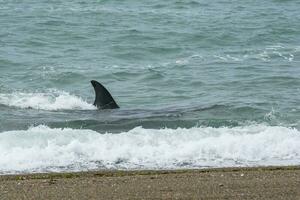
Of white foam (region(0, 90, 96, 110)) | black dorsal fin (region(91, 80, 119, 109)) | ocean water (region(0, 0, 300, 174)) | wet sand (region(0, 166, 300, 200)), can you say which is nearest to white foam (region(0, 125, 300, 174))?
ocean water (region(0, 0, 300, 174))

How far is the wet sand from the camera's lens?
29.0 feet

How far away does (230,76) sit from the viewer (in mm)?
20516

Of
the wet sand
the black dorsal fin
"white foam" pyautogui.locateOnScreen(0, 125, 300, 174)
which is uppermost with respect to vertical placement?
the wet sand

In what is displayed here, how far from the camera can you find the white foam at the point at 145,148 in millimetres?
11344

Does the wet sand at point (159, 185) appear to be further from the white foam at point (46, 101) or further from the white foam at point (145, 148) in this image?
the white foam at point (46, 101)

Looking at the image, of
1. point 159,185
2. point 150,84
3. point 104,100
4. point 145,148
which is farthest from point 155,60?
point 159,185

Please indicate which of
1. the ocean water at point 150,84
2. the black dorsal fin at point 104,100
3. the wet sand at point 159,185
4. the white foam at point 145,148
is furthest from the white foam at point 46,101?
the wet sand at point 159,185

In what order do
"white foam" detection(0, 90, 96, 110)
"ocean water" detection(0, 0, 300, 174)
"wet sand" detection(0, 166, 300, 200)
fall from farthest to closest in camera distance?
"white foam" detection(0, 90, 96, 110)
"ocean water" detection(0, 0, 300, 174)
"wet sand" detection(0, 166, 300, 200)

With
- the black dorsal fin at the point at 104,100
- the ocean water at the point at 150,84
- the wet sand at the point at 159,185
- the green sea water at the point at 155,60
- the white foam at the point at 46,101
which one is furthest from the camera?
the white foam at the point at 46,101

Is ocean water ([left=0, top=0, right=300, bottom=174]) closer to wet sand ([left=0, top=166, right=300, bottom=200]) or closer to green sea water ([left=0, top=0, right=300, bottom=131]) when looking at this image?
green sea water ([left=0, top=0, right=300, bottom=131])

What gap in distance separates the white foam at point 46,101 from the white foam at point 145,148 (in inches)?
115

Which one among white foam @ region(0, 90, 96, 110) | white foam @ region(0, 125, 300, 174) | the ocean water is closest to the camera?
white foam @ region(0, 125, 300, 174)

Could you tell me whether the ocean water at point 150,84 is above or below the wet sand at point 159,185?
below

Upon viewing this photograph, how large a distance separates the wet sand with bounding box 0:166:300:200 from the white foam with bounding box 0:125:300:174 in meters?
0.86
